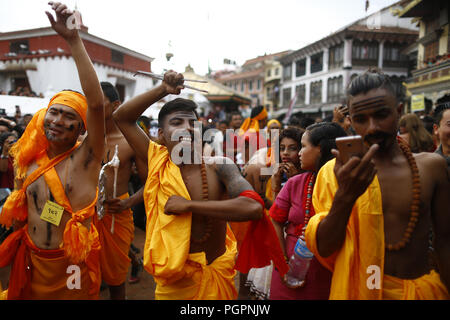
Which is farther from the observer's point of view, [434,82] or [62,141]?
[434,82]

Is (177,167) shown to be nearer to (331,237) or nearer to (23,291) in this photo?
(331,237)

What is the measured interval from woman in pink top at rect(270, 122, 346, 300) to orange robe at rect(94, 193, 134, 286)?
5.82ft

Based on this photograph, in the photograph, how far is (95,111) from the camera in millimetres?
2324

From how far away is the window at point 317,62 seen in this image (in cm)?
3344

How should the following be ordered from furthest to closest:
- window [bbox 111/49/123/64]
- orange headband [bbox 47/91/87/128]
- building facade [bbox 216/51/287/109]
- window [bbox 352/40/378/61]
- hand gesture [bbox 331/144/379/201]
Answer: building facade [bbox 216/51/287/109]
window [bbox 352/40/378/61]
window [bbox 111/49/123/64]
orange headband [bbox 47/91/87/128]
hand gesture [bbox 331/144/379/201]

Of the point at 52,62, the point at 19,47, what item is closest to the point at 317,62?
the point at 52,62

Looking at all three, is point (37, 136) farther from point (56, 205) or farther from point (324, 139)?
point (324, 139)

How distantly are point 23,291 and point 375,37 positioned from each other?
33.4 metres

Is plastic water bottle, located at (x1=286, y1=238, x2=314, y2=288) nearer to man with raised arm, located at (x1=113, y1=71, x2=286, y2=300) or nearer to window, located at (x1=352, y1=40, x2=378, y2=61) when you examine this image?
man with raised arm, located at (x1=113, y1=71, x2=286, y2=300)

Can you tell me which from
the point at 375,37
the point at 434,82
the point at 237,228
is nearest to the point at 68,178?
the point at 237,228

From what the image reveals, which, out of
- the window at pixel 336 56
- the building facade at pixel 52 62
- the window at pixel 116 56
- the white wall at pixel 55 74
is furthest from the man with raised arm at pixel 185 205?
the window at pixel 336 56

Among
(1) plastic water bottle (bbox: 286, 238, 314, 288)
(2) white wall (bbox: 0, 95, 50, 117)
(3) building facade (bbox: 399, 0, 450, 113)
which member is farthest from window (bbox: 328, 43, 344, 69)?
(1) plastic water bottle (bbox: 286, 238, 314, 288)

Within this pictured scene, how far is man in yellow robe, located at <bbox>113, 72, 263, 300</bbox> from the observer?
200 cm
